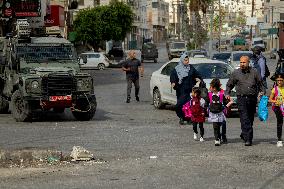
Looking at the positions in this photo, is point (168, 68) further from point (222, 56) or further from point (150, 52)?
point (150, 52)

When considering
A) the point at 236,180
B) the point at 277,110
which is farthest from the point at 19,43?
the point at 236,180

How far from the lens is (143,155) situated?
1329cm

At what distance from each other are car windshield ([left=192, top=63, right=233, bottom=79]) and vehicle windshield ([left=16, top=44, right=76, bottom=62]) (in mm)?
4175

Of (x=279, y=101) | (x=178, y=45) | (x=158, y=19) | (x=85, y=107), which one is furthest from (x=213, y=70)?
(x=158, y=19)

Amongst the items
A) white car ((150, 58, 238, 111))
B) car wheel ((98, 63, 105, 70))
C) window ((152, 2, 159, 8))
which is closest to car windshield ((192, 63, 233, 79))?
white car ((150, 58, 238, 111))

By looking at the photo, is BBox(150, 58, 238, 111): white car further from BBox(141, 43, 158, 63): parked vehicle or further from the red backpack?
BBox(141, 43, 158, 63): parked vehicle

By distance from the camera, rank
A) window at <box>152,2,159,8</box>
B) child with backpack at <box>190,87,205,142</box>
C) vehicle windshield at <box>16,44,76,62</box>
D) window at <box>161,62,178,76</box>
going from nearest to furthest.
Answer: child with backpack at <box>190,87,205,142</box>
vehicle windshield at <box>16,44,76,62</box>
window at <box>161,62,178,76</box>
window at <box>152,2,159,8</box>

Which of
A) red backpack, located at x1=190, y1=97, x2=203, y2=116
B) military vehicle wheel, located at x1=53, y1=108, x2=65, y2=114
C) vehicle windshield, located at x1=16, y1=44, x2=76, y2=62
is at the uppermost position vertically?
vehicle windshield, located at x1=16, y1=44, x2=76, y2=62

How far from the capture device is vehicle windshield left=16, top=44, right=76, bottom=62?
20.4 metres

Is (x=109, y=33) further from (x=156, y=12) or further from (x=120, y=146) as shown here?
(x=156, y=12)

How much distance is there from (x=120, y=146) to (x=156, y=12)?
150039mm

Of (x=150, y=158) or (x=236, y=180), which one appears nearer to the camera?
(x=236, y=180)

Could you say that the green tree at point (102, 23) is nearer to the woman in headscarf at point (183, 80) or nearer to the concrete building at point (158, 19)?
the woman in headscarf at point (183, 80)

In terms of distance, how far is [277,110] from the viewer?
48.0 ft
